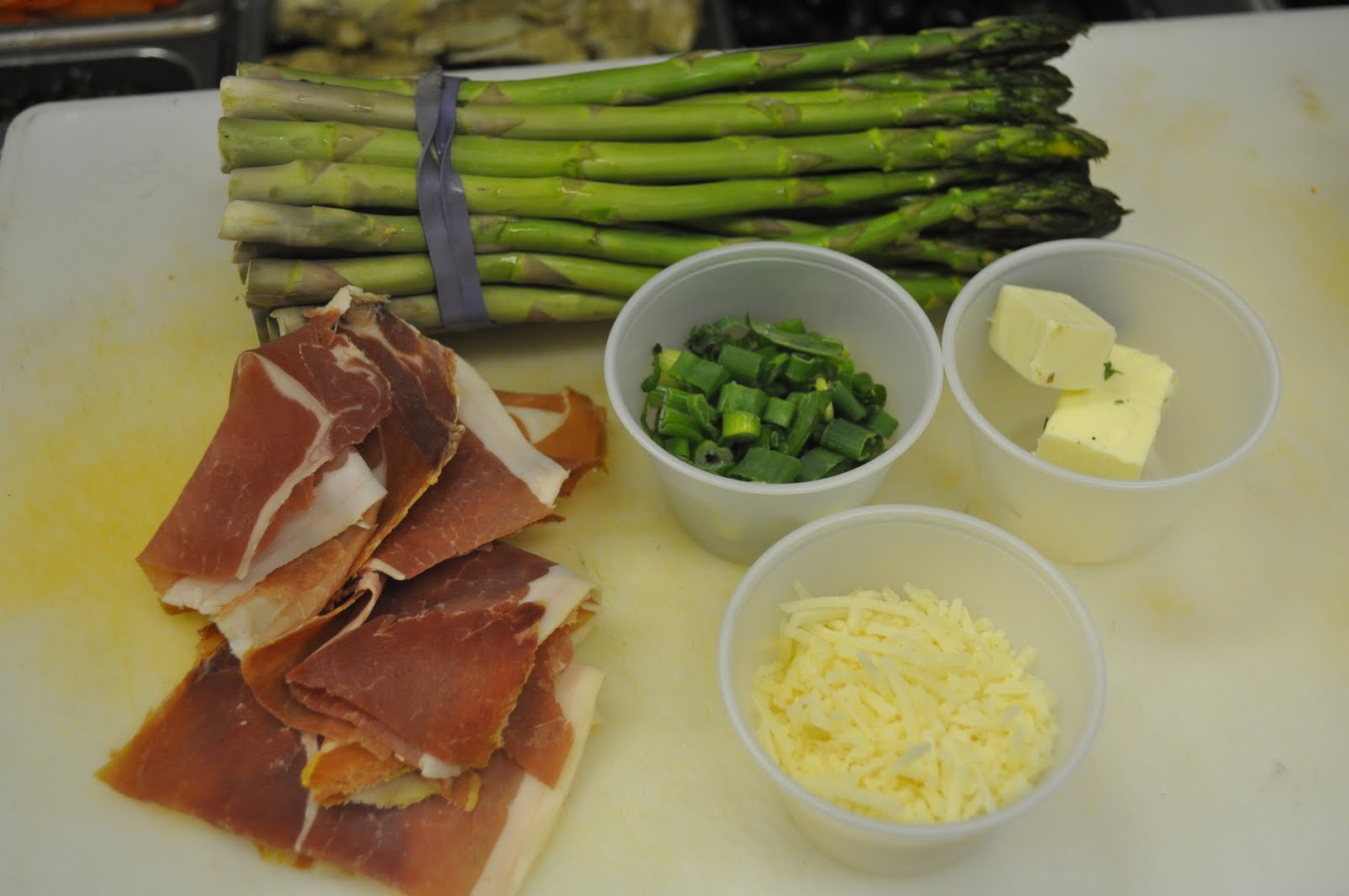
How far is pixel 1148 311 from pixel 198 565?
86.5 inches

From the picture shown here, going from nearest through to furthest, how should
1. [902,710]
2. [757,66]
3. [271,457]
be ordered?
[902,710], [271,457], [757,66]

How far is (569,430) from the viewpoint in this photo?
280 centimetres

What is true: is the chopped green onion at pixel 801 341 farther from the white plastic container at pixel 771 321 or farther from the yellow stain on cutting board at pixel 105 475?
the yellow stain on cutting board at pixel 105 475

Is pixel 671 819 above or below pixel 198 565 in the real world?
below

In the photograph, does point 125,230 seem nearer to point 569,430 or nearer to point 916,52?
point 569,430

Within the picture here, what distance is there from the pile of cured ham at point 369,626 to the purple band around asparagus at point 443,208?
0.21m

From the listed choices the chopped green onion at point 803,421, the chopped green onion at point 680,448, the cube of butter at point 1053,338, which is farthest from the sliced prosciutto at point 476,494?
the cube of butter at point 1053,338

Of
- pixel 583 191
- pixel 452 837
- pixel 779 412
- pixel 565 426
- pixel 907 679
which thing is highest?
pixel 583 191

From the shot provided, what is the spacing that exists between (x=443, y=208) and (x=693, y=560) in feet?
3.24

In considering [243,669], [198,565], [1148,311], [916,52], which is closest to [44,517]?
[198,565]

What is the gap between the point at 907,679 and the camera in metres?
2.23

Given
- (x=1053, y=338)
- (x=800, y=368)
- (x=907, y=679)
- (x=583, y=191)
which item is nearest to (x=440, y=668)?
(x=907, y=679)

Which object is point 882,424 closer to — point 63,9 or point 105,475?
point 105,475

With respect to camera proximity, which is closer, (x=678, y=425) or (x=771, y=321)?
(x=678, y=425)
